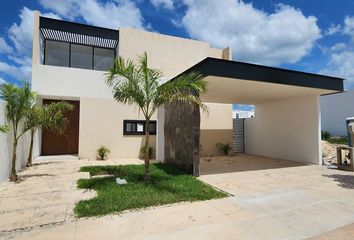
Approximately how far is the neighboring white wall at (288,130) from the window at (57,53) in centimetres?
1118

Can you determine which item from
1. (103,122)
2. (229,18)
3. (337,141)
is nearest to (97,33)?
(103,122)

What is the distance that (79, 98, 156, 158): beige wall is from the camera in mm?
10539

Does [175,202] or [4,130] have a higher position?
[4,130]

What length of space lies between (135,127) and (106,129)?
147 cm

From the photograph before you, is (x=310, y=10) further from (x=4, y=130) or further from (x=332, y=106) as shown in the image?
(x=332, y=106)

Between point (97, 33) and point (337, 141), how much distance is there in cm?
1918

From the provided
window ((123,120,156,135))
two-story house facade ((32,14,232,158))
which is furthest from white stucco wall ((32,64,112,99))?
window ((123,120,156,135))

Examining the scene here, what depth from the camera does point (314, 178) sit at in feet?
22.7

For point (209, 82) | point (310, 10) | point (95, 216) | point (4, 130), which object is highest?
point (310, 10)

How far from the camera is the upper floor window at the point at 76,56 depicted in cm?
1189

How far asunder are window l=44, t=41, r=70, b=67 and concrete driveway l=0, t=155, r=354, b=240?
7560 millimetres

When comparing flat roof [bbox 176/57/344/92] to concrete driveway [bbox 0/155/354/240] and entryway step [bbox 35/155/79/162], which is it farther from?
entryway step [bbox 35/155/79/162]

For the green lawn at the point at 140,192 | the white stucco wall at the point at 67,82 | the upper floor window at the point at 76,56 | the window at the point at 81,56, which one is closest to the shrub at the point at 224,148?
the green lawn at the point at 140,192

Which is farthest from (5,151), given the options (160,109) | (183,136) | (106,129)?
(160,109)
